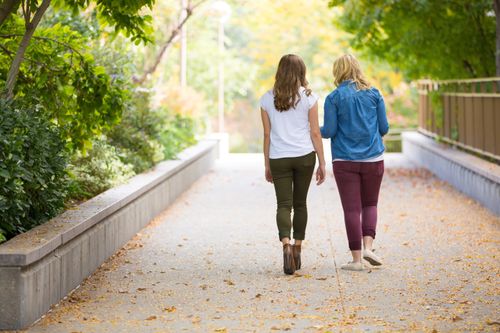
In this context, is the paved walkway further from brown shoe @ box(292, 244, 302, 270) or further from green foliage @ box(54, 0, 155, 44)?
green foliage @ box(54, 0, 155, 44)

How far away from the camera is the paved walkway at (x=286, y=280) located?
751 centimetres

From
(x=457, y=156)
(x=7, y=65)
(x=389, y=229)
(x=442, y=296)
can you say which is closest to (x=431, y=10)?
(x=457, y=156)

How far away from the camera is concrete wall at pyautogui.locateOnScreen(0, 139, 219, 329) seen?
7258mm

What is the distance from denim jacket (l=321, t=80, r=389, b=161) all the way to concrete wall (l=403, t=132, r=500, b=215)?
14.8 ft

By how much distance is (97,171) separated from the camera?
515 inches

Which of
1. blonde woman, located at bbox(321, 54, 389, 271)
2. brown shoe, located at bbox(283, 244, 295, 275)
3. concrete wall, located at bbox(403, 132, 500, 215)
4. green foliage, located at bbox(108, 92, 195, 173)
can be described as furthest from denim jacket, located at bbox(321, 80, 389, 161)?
green foliage, located at bbox(108, 92, 195, 173)

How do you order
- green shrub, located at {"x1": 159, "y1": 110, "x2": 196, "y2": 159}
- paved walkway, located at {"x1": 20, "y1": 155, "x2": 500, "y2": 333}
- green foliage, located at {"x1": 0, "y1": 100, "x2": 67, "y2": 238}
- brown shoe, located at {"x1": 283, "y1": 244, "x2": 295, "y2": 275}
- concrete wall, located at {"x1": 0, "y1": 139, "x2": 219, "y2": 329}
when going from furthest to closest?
1. green shrub, located at {"x1": 159, "y1": 110, "x2": 196, "y2": 159}
2. brown shoe, located at {"x1": 283, "y1": 244, "x2": 295, "y2": 275}
3. green foliage, located at {"x1": 0, "y1": 100, "x2": 67, "y2": 238}
4. paved walkway, located at {"x1": 20, "y1": 155, "x2": 500, "y2": 333}
5. concrete wall, located at {"x1": 0, "y1": 139, "x2": 219, "y2": 329}

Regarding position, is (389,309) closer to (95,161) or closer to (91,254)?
(91,254)

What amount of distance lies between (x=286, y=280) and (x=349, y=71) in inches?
75.7

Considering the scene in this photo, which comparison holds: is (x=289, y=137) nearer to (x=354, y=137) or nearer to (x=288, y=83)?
(x=288, y=83)

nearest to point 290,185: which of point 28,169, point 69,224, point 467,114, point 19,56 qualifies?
point 69,224

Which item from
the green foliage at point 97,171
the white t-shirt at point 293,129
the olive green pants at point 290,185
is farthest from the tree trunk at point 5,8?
the olive green pants at point 290,185

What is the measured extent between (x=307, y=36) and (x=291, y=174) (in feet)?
144

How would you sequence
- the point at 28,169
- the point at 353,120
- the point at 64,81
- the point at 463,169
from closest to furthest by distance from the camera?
1. the point at 28,169
2. the point at 353,120
3. the point at 64,81
4. the point at 463,169
